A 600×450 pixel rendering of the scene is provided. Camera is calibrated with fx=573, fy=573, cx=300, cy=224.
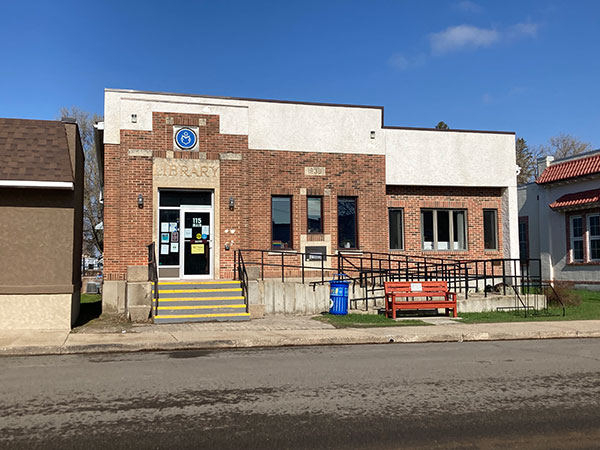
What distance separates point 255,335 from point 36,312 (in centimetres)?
557

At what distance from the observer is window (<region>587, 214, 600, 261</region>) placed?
963 inches

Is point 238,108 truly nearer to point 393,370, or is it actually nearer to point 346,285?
point 346,285

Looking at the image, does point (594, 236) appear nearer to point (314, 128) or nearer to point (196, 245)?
point (314, 128)

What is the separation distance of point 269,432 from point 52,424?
218 centimetres

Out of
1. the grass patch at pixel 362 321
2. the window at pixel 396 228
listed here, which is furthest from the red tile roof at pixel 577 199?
the grass patch at pixel 362 321

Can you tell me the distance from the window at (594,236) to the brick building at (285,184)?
5.00 meters

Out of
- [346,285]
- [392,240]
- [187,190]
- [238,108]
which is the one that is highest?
[238,108]

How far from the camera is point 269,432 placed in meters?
5.44

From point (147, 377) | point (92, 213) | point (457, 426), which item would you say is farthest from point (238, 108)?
point (92, 213)

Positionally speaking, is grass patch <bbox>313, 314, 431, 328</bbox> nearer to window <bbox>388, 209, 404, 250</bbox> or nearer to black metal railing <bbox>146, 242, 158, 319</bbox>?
black metal railing <bbox>146, 242, 158, 319</bbox>

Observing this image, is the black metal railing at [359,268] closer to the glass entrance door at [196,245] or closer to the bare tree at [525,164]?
the glass entrance door at [196,245]

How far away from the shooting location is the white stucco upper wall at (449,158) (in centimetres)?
2102

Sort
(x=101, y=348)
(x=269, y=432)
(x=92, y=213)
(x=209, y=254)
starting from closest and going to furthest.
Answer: (x=269, y=432), (x=101, y=348), (x=209, y=254), (x=92, y=213)

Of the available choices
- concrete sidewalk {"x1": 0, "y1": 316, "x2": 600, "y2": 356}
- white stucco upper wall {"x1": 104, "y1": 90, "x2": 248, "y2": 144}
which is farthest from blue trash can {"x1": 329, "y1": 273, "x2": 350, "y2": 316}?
white stucco upper wall {"x1": 104, "y1": 90, "x2": 248, "y2": 144}
